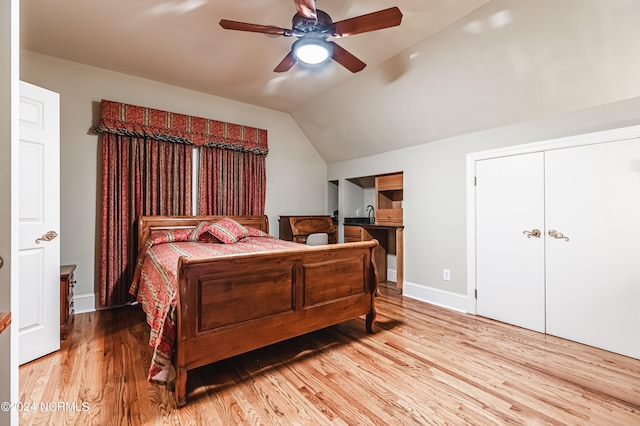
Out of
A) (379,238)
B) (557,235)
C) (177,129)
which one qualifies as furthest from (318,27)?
(379,238)

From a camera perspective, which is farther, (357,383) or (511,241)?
(511,241)

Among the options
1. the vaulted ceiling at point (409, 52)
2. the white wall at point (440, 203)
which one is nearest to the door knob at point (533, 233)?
the white wall at point (440, 203)

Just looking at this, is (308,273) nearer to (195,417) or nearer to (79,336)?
(195,417)

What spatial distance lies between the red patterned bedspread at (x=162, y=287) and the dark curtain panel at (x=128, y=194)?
385 mm

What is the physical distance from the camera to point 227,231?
352cm

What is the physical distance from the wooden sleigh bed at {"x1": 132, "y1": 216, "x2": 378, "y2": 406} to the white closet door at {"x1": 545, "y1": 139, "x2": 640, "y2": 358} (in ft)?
5.63

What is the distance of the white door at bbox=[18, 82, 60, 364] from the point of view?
2133mm

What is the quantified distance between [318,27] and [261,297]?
1.95m

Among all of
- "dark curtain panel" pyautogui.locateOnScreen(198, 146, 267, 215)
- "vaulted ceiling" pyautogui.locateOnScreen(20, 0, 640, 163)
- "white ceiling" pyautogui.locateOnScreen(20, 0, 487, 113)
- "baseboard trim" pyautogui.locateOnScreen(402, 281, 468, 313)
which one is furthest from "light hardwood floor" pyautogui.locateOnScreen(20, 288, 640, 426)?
"white ceiling" pyautogui.locateOnScreen(20, 0, 487, 113)

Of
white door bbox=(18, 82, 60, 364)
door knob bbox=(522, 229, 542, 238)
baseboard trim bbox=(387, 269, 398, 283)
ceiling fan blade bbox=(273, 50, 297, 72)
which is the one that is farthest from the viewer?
baseboard trim bbox=(387, 269, 398, 283)

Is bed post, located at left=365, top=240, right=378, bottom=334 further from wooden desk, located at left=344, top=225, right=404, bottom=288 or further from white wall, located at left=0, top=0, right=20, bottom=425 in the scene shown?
white wall, located at left=0, top=0, right=20, bottom=425

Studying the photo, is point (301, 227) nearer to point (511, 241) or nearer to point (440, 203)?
point (440, 203)

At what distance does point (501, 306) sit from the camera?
3084 millimetres

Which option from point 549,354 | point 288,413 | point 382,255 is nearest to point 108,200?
point 288,413
